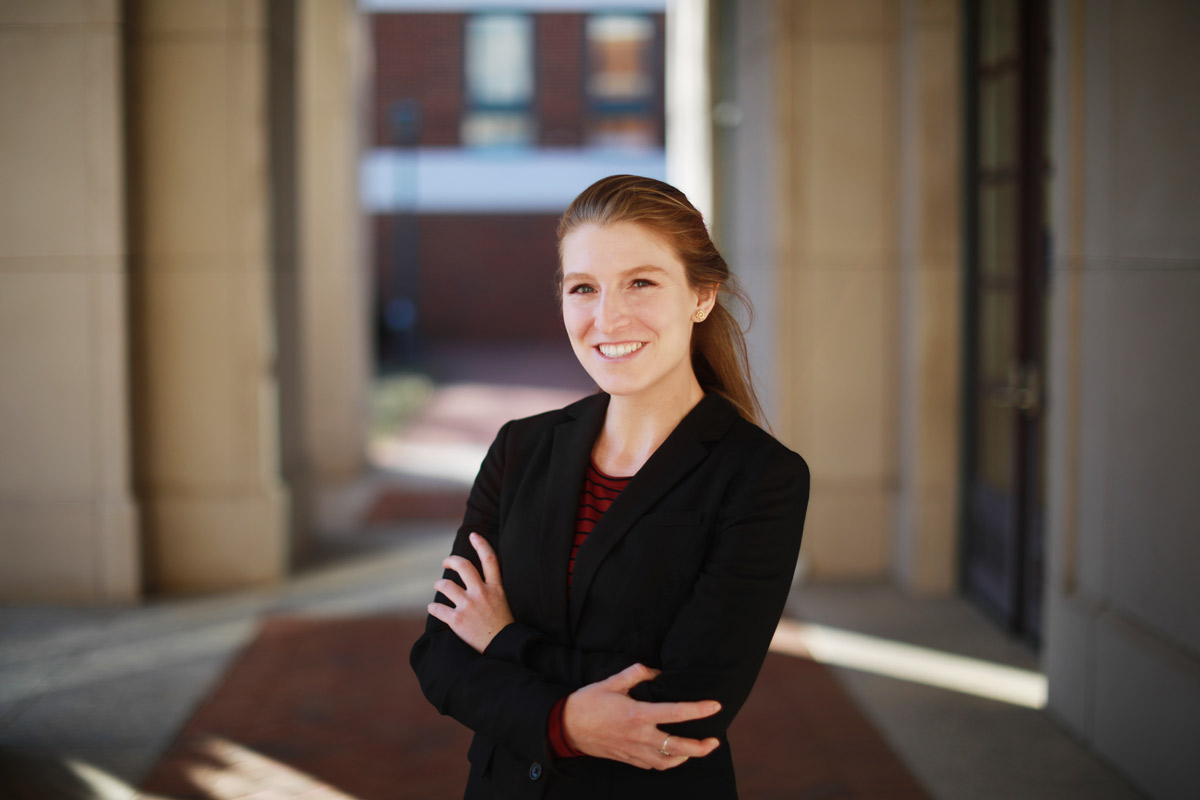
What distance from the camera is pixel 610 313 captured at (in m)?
2.01

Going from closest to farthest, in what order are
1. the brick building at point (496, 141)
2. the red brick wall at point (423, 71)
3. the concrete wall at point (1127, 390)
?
the concrete wall at point (1127, 390)
the brick building at point (496, 141)
the red brick wall at point (423, 71)

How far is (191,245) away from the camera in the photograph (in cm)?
654

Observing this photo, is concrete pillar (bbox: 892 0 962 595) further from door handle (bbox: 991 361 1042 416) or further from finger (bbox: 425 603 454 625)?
finger (bbox: 425 603 454 625)

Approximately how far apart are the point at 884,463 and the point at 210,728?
3.92 metres

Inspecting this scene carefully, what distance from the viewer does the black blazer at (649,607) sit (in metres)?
1.96

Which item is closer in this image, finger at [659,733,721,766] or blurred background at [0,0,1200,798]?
finger at [659,733,721,766]

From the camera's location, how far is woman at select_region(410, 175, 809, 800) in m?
1.95

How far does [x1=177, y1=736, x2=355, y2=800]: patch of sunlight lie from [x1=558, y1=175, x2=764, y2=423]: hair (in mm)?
2430

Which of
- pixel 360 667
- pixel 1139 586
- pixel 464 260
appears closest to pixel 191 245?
pixel 360 667

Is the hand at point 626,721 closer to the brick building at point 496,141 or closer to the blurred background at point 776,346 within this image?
the blurred background at point 776,346

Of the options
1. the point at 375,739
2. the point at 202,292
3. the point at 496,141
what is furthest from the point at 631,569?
the point at 496,141

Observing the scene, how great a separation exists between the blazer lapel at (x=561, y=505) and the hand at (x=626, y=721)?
0.56 ft

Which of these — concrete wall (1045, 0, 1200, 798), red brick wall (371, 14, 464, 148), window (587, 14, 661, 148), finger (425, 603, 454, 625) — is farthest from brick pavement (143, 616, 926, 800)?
window (587, 14, 661, 148)

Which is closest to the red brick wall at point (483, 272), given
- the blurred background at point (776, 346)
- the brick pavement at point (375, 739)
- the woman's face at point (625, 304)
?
the blurred background at point (776, 346)
